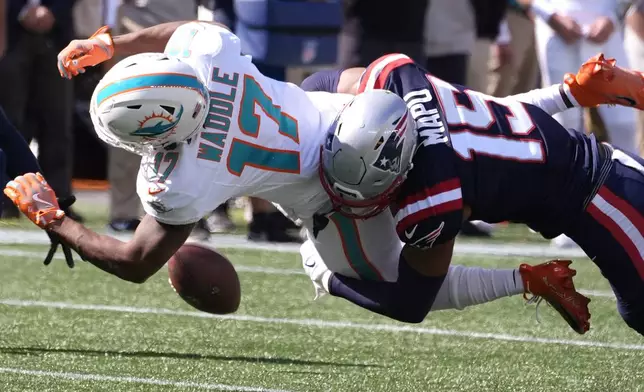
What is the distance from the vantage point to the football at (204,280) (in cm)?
450

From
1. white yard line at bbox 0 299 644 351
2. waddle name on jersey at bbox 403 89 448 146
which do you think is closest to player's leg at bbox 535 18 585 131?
white yard line at bbox 0 299 644 351

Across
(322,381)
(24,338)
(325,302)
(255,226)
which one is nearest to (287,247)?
(255,226)

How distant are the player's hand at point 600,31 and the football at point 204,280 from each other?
136 inches

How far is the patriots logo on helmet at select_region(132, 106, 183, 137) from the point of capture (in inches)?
154

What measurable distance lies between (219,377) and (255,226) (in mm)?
3157

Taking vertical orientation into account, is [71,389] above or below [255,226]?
above

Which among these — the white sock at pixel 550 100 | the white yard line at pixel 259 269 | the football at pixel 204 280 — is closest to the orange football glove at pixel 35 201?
the football at pixel 204 280

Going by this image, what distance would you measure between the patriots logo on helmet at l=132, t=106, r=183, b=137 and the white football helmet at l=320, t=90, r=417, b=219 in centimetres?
49

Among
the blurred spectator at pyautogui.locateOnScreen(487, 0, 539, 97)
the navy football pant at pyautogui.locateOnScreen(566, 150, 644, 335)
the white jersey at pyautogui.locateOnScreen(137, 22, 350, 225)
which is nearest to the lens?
the white jersey at pyautogui.locateOnScreen(137, 22, 350, 225)

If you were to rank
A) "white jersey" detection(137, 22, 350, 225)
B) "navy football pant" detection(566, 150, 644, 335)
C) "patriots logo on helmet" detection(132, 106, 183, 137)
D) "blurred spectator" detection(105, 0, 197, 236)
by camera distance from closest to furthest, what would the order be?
"patriots logo on helmet" detection(132, 106, 183, 137), "white jersey" detection(137, 22, 350, 225), "navy football pant" detection(566, 150, 644, 335), "blurred spectator" detection(105, 0, 197, 236)

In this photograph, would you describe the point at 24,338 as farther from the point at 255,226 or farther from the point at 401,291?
the point at 255,226

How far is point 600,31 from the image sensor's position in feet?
24.3

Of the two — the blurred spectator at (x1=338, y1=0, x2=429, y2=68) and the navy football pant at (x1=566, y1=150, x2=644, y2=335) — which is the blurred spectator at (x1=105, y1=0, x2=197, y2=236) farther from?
the navy football pant at (x1=566, y1=150, x2=644, y2=335)

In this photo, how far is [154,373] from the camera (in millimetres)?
4539
